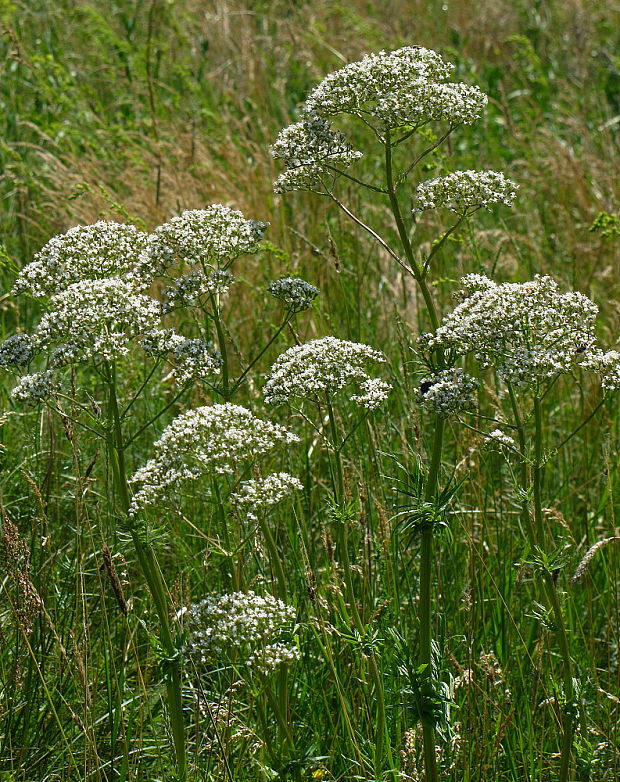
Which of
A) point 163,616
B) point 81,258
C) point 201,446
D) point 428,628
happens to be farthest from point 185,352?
point 428,628

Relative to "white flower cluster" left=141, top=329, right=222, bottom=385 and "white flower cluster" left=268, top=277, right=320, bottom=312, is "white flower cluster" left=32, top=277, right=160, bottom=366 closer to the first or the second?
"white flower cluster" left=141, top=329, right=222, bottom=385

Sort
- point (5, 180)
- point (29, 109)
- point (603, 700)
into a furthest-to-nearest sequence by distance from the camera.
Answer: point (29, 109)
point (5, 180)
point (603, 700)

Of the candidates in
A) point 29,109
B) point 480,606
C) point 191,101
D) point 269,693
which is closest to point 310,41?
point 191,101

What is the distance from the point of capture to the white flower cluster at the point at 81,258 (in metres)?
3.31

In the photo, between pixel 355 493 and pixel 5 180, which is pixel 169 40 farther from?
pixel 355 493

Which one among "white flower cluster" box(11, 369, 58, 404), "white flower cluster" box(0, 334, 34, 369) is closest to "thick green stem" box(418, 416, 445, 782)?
"white flower cluster" box(11, 369, 58, 404)

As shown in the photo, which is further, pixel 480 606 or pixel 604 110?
pixel 604 110

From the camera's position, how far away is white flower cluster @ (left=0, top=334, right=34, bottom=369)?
10.4ft

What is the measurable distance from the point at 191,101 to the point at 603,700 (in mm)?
8166

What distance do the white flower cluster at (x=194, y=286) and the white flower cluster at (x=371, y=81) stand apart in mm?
734

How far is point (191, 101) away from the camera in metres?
10.2

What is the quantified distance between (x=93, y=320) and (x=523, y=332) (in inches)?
56.1

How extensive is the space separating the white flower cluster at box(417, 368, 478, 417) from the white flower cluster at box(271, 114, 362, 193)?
3.25 feet

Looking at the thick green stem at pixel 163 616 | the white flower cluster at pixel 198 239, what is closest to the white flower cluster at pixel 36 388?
the thick green stem at pixel 163 616
